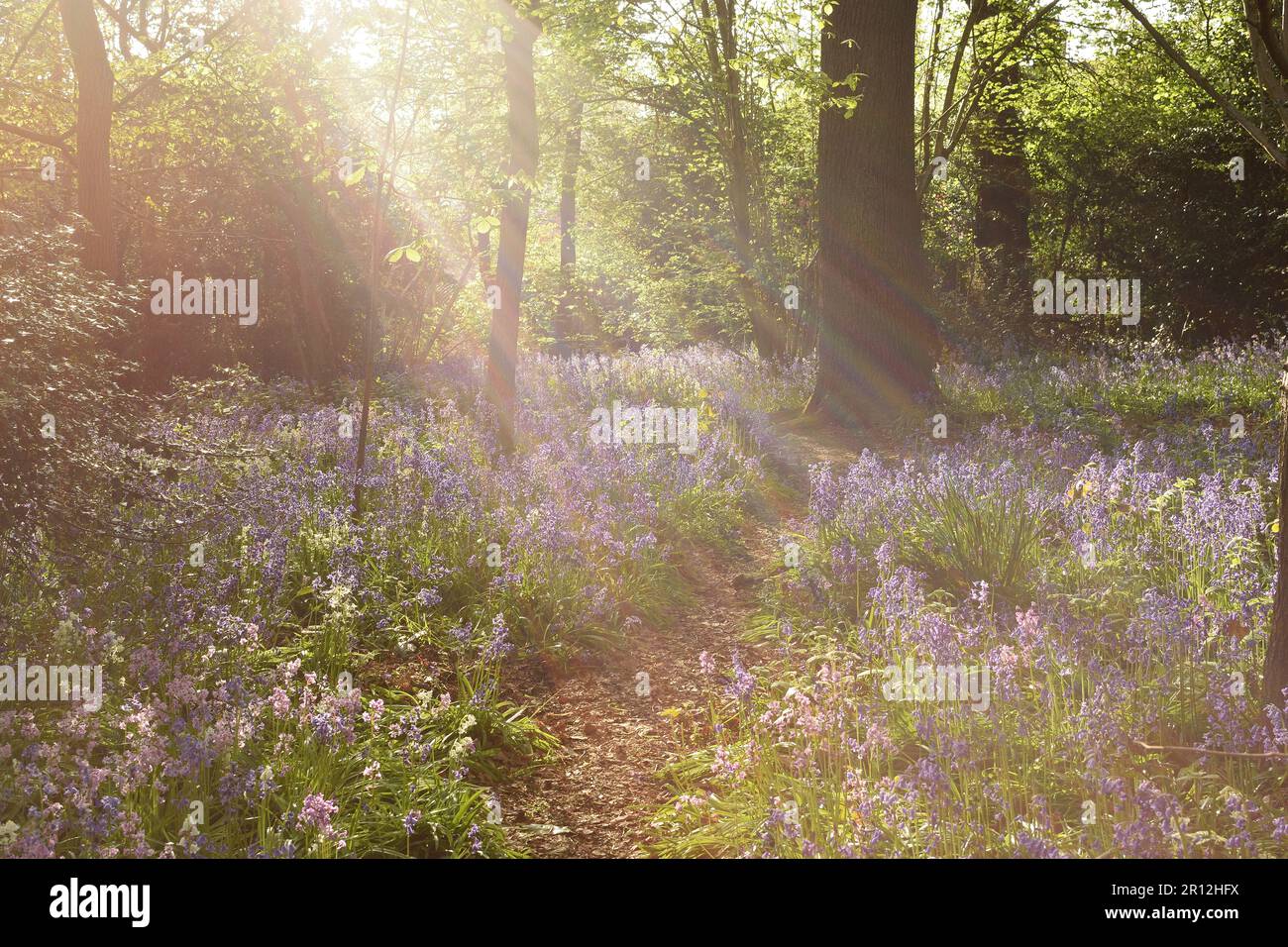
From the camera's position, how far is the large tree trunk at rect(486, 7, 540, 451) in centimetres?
887

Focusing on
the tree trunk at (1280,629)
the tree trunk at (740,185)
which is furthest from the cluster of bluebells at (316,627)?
the tree trunk at (740,185)

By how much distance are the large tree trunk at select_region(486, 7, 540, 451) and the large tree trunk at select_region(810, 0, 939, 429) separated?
132 inches

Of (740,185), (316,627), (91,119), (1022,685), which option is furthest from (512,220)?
(740,185)

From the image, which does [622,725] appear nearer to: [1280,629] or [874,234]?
[1280,629]

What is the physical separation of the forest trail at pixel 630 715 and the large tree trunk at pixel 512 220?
3.20 meters

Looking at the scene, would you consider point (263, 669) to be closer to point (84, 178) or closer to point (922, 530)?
point (922, 530)

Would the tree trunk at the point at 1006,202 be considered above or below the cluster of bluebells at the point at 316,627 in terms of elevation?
above

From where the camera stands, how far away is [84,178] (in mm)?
10109

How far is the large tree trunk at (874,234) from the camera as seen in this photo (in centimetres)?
1009

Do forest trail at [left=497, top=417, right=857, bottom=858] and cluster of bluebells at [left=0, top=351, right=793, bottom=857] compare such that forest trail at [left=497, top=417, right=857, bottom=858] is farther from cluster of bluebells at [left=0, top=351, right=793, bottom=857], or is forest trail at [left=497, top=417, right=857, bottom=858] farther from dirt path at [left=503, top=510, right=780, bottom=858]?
cluster of bluebells at [left=0, top=351, right=793, bottom=857]

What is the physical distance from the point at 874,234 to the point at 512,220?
13.2 feet

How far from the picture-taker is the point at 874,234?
34.0ft

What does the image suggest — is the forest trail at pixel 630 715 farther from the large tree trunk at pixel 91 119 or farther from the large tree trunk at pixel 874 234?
the large tree trunk at pixel 91 119
